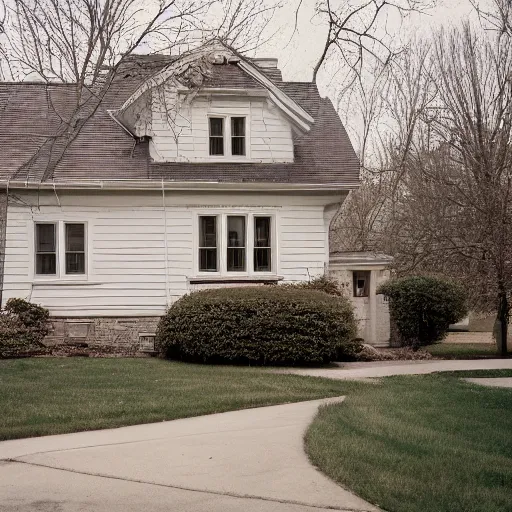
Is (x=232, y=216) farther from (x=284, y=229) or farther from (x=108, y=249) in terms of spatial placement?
(x=108, y=249)

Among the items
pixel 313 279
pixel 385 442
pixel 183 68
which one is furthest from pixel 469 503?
pixel 313 279

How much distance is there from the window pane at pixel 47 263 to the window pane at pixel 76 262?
36cm

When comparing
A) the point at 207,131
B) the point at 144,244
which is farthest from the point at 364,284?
the point at 144,244

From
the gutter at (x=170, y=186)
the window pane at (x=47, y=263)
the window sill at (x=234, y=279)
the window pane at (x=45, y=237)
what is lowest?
the window sill at (x=234, y=279)

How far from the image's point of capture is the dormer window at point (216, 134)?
21047 mm

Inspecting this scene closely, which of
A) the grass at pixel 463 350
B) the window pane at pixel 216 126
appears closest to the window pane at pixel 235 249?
the window pane at pixel 216 126

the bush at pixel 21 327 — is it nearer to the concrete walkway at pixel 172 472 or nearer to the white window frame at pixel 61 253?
the white window frame at pixel 61 253

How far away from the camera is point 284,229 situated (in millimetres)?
20594

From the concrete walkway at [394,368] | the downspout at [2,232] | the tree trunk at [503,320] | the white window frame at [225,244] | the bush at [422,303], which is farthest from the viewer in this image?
the bush at [422,303]

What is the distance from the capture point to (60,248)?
66.2 ft

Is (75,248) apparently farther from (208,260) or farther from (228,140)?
(228,140)

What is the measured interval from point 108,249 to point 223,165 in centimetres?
350

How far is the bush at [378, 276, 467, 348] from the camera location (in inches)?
914

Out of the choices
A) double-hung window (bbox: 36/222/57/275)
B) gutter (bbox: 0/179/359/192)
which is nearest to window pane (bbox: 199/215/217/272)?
gutter (bbox: 0/179/359/192)
